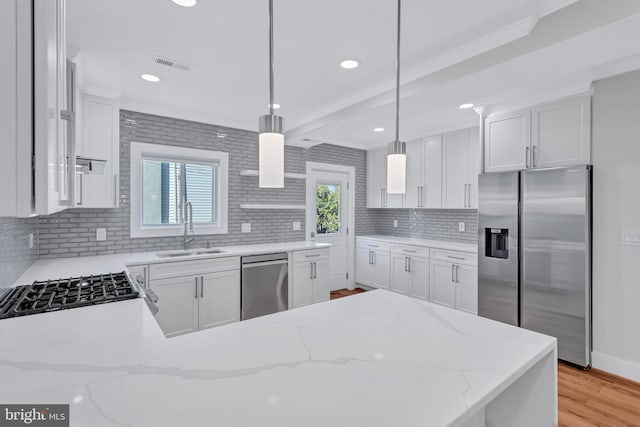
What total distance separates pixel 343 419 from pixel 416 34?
87.7 inches

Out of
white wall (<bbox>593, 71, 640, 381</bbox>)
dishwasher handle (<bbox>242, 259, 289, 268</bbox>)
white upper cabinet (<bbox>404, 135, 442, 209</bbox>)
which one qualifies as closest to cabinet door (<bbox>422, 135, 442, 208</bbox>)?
white upper cabinet (<bbox>404, 135, 442, 209</bbox>)

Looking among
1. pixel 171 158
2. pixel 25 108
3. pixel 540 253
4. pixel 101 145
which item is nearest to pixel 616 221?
pixel 540 253

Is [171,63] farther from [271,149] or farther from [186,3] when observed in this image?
[271,149]

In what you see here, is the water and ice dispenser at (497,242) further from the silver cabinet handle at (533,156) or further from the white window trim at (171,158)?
the white window trim at (171,158)

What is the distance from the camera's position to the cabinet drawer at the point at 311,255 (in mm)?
4121

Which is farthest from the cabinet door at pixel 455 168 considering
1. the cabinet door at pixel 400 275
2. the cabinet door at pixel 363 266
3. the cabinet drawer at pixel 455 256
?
the cabinet door at pixel 363 266

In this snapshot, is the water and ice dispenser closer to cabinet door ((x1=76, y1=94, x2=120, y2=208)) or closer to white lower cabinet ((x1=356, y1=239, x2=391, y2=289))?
white lower cabinet ((x1=356, y1=239, x2=391, y2=289))

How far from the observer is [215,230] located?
4.05 meters

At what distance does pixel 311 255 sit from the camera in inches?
168

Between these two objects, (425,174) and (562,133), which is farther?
(425,174)

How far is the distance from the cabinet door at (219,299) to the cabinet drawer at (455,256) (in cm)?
254

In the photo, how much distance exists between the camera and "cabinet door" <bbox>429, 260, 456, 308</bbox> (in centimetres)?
405

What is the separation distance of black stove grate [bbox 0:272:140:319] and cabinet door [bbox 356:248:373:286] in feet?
12.4

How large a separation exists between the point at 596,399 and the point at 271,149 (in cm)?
297
